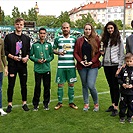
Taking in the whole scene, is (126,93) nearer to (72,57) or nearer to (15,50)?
(72,57)

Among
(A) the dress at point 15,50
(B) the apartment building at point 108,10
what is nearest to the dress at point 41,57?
(A) the dress at point 15,50

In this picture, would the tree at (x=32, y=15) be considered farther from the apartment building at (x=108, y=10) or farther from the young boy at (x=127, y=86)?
the young boy at (x=127, y=86)

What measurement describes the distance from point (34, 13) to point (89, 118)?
6776cm

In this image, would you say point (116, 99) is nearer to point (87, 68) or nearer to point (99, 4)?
point (87, 68)

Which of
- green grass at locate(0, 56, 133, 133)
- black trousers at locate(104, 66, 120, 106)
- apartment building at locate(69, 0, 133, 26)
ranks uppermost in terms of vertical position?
apartment building at locate(69, 0, 133, 26)

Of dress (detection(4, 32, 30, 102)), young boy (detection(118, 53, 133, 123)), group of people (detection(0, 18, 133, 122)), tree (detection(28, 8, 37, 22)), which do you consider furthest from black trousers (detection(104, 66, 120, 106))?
tree (detection(28, 8, 37, 22))

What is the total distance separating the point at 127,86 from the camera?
513 centimetres

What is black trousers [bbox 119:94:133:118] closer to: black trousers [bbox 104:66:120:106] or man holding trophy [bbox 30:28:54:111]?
black trousers [bbox 104:66:120:106]

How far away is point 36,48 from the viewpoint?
5.87 metres

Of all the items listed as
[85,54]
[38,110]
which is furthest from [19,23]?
[38,110]

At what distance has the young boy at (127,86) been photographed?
17.0 feet

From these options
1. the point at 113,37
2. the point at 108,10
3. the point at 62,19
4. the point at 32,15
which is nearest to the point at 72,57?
the point at 113,37

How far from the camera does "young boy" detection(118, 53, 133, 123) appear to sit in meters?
5.18

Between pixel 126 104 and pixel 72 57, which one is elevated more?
pixel 72 57
